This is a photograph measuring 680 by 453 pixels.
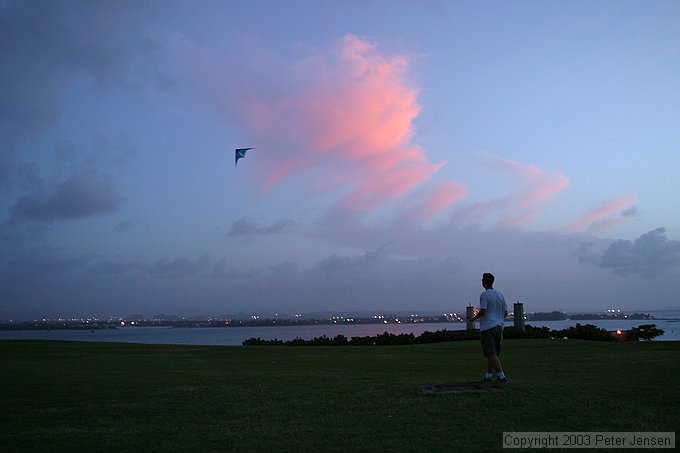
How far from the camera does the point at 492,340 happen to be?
12055 mm

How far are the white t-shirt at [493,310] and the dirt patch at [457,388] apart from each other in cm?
124

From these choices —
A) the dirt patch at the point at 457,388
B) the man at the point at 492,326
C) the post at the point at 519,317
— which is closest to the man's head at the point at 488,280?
the man at the point at 492,326

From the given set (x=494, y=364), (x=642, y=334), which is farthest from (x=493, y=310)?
(x=642, y=334)

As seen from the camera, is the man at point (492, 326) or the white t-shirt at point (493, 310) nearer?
the man at point (492, 326)

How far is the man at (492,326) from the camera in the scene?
12.0 meters

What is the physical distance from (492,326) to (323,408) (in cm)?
389

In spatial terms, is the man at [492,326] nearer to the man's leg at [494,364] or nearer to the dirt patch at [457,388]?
the man's leg at [494,364]

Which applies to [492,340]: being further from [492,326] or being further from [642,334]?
[642,334]

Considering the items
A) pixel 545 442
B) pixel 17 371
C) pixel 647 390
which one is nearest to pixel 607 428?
pixel 545 442

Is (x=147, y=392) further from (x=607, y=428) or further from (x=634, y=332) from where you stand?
(x=634, y=332)

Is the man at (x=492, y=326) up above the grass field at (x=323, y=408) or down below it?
above

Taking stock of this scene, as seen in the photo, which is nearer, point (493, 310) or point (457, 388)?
point (457, 388)

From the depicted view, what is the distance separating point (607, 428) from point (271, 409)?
5375 millimetres

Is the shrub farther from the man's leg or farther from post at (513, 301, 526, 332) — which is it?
the man's leg
